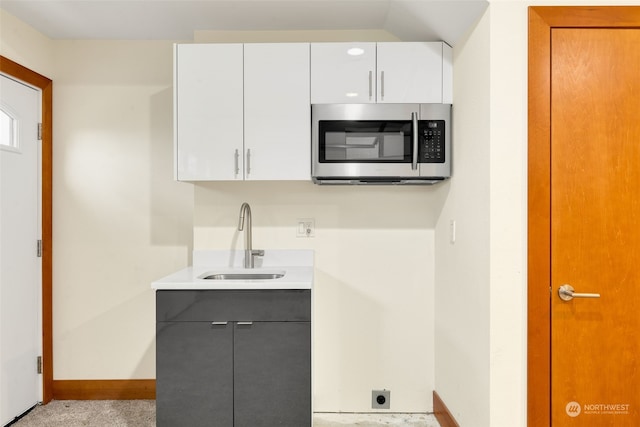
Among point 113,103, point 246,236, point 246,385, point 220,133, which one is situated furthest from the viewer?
point 113,103

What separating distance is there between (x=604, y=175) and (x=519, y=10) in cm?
79

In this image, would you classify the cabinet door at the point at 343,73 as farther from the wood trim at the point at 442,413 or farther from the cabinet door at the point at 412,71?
the wood trim at the point at 442,413

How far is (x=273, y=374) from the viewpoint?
6.32 ft

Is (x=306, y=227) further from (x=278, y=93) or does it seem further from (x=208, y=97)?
(x=208, y=97)

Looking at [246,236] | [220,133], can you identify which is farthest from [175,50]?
[246,236]

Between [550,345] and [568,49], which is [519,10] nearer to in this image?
[568,49]

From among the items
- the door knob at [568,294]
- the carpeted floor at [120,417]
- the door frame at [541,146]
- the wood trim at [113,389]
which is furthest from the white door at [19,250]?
the door knob at [568,294]

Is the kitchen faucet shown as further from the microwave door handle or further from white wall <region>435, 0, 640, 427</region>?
white wall <region>435, 0, 640, 427</region>

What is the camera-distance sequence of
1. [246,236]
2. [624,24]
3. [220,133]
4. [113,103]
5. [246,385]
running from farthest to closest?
1. [113,103]
2. [246,236]
3. [220,133]
4. [246,385]
5. [624,24]

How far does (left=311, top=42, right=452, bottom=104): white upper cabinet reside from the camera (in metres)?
2.21

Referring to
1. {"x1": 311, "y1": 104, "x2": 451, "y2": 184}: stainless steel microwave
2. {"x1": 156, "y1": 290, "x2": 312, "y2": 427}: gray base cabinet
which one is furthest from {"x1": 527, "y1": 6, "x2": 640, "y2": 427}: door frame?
{"x1": 156, "y1": 290, "x2": 312, "y2": 427}: gray base cabinet

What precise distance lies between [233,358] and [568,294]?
59.0 inches

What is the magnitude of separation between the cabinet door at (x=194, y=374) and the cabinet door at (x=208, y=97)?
96 cm

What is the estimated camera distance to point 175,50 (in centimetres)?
224
